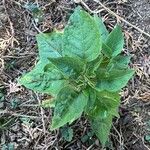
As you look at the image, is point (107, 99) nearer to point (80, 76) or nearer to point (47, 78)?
point (80, 76)

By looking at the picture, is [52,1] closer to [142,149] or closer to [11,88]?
[11,88]

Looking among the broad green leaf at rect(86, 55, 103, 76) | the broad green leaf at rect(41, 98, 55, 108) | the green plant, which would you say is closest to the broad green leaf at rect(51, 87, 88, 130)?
the green plant

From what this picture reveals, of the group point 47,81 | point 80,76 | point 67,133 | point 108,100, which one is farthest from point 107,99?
point 67,133

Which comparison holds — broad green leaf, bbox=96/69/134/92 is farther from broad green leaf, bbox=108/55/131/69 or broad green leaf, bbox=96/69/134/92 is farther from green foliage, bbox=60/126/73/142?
green foliage, bbox=60/126/73/142

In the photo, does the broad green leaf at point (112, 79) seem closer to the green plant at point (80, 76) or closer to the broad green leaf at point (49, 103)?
the green plant at point (80, 76)

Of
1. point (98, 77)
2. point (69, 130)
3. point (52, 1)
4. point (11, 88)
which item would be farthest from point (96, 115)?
point (52, 1)

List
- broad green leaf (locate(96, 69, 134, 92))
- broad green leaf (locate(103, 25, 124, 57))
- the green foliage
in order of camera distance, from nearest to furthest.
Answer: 1. broad green leaf (locate(96, 69, 134, 92))
2. broad green leaf (locate(103, 25, 124, 57))
3. the green foliage

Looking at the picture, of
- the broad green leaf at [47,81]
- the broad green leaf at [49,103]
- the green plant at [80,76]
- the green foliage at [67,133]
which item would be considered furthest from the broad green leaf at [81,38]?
the green foliage at [67,133]
